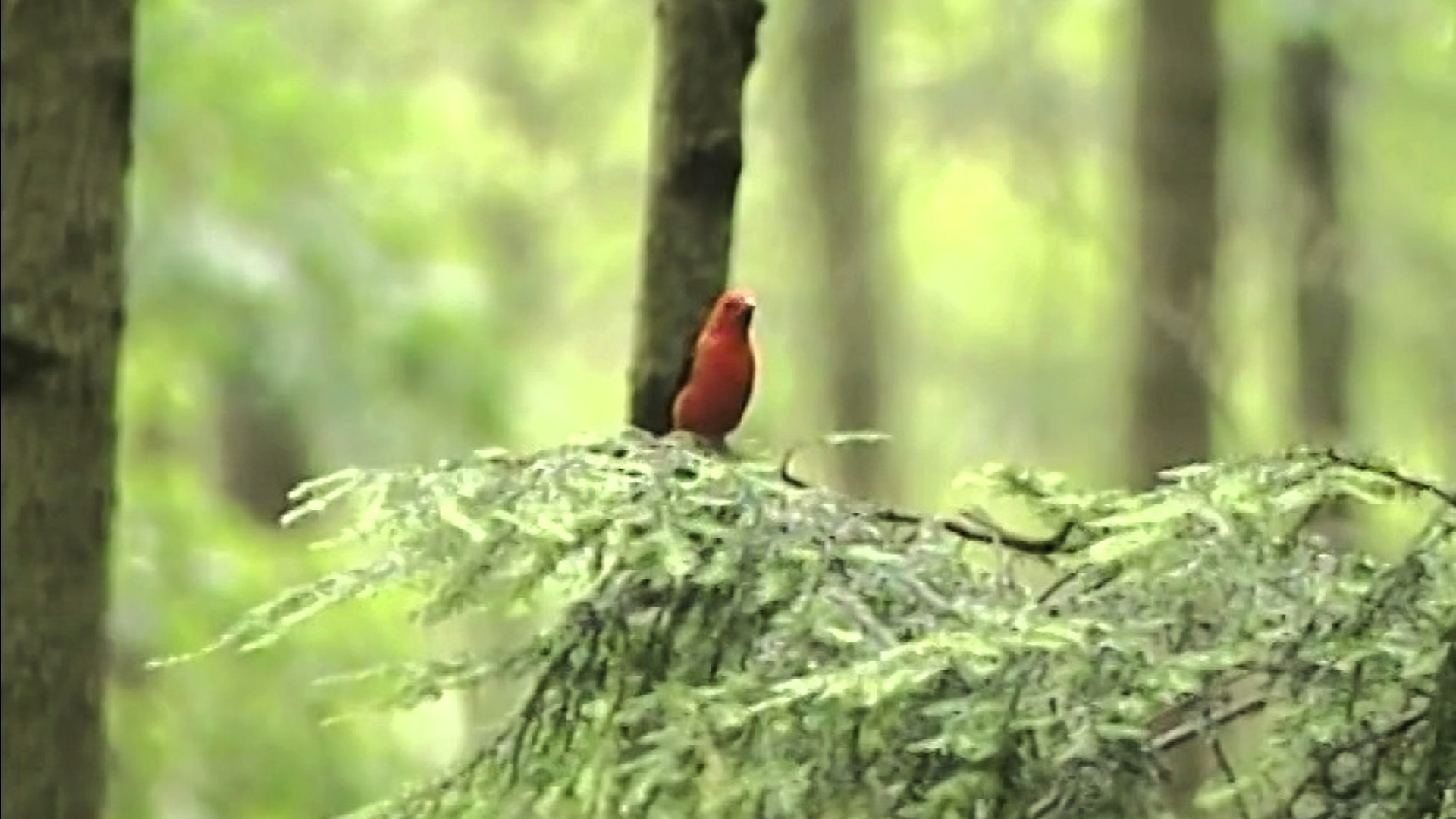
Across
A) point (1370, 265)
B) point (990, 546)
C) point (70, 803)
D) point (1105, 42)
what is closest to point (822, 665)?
point (990, 546)

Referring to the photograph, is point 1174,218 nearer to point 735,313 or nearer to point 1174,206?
point 1174,206

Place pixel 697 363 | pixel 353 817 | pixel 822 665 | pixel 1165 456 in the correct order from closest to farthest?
1. pixel 822 665
2. pixel 353 817
3. pixel 697 363
4. pixel 1165 456

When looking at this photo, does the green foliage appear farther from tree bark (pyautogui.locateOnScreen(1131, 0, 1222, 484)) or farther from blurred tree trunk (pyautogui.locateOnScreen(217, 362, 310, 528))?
blurred tree trunk (pyautogui.locateOnScreen(217, 362, 310, 528))

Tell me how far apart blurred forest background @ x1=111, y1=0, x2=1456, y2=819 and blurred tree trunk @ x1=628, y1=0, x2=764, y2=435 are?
5.05 ft

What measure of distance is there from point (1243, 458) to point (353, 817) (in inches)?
30.8

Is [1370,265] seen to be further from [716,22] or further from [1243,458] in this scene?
[1243,458]

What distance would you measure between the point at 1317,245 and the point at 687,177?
5088mm

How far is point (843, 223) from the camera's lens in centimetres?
718

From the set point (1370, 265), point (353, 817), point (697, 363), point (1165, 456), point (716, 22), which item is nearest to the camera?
point (353, 817)

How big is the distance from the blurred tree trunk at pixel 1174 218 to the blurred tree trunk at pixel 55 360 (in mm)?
3143

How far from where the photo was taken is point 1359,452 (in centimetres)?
173

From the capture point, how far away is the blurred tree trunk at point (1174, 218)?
532cm

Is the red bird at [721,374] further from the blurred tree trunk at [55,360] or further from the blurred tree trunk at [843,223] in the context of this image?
the blurred tree trunk at [843,223]

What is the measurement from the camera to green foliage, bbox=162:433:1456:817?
1580 millimetres
